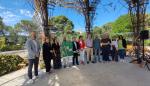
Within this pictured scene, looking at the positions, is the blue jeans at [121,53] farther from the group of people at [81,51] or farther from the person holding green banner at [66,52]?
the person holding green banner at [66,52]

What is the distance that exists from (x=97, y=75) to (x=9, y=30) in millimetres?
90307

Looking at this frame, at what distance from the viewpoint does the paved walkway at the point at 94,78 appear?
10086 mm

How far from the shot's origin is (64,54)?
1449 cm

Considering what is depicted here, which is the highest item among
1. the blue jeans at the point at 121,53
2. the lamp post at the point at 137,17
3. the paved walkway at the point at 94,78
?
the lamp post at the point at 137,17

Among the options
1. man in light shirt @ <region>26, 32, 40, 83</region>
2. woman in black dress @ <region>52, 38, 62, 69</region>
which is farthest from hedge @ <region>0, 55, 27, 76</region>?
man in light shirt @ <region>26, 32, 40, 83</region>

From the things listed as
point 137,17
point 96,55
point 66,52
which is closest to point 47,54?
point 66,52

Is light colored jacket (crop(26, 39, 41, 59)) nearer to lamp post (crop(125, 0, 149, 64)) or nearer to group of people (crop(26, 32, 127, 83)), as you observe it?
group of people (crop(26, 32, 127, 83))

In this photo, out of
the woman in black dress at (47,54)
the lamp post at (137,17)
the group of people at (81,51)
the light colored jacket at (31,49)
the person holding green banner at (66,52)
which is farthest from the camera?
the lamp post at (137,17)

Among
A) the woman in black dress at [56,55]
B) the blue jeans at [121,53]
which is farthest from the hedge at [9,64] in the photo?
the blue jeans at [121,53]

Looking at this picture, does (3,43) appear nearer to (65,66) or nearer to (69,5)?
(69,5)

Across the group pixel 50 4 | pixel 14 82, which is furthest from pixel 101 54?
pixel 14 82

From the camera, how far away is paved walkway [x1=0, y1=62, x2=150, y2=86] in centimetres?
1009

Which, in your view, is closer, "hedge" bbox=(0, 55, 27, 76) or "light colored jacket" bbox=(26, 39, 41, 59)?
"light colored jacket" bbox=(26, 39, 41, 59)

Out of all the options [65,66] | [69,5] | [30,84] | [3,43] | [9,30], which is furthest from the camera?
[9,30]
